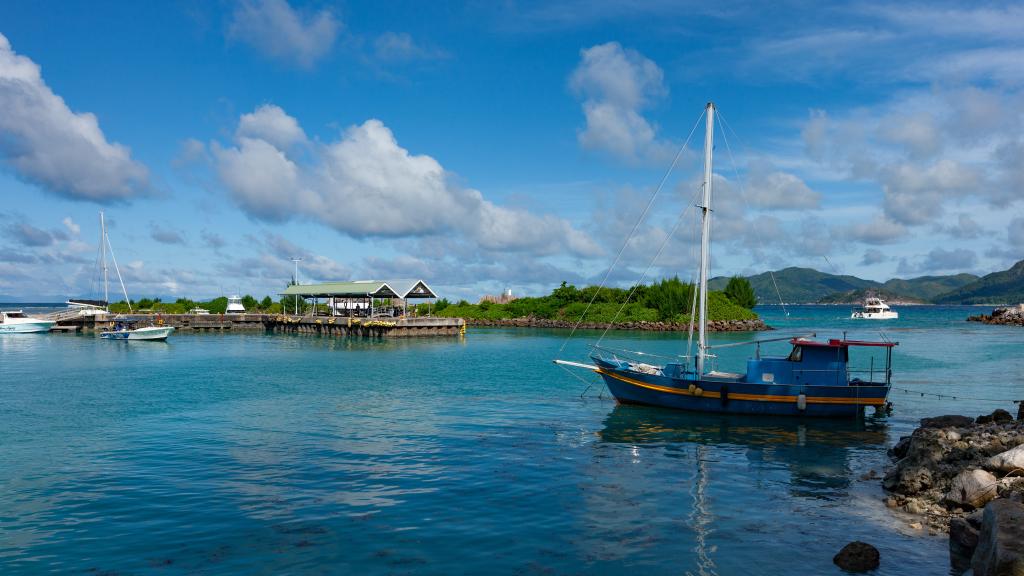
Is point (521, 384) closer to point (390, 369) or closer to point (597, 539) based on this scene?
point (390, 369)

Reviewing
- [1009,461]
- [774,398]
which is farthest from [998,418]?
[1009,461]

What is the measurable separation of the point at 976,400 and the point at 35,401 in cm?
4847

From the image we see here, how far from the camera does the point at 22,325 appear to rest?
9356 centimetres

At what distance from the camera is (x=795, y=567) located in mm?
13164

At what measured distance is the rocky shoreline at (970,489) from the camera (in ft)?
34.4

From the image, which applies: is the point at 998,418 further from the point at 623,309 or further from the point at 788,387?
the point at 623,309

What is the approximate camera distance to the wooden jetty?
86.2 m

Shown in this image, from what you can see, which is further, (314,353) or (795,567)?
(314,353)

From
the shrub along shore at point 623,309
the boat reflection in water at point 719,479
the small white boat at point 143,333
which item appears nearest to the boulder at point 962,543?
the boat reflection in water at point 719,479

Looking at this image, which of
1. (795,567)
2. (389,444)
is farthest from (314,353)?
(795,567)

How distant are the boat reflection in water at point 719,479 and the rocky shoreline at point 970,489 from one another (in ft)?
5.28

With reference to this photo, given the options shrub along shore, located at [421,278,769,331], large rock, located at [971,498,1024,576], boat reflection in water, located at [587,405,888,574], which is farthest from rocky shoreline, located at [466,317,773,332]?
large rock, located at [971,498,1024,576]

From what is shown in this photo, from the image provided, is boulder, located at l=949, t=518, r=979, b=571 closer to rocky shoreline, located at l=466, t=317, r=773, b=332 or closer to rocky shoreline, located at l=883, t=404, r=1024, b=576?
rocky shoreline, located at l=883, t=404, r=1024, b=576

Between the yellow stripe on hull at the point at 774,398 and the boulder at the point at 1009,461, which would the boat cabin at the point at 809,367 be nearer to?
→ the yellow stripe on hull at the point at 774,398
